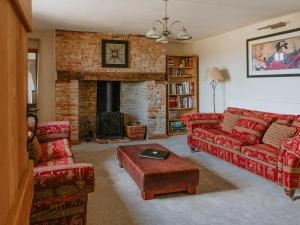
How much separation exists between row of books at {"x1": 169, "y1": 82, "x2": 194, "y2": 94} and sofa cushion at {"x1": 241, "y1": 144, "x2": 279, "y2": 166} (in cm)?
342

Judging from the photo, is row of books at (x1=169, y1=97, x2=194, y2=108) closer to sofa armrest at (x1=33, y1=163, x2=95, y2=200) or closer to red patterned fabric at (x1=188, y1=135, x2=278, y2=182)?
red patterned fabric at (x1=188, y1=135, x2=278, y2=182)

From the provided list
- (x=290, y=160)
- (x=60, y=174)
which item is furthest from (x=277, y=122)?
(x=60, y=174)

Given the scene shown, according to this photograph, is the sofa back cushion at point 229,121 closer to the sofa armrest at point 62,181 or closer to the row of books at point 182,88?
the row of books at point 182,88

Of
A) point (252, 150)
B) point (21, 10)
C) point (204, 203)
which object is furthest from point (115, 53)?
point (21, 10)

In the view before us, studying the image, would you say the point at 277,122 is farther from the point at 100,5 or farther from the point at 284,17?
the point at 100,5

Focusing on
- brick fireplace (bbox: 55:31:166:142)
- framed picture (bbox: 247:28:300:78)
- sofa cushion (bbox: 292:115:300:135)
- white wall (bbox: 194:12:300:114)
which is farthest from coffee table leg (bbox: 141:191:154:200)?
brick fireplace (bbox: 55:31:166:142)

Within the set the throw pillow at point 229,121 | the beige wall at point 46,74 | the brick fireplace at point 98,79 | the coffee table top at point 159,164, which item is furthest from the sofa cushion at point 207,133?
the beige wall at point 46,74

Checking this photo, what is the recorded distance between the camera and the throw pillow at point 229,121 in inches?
192

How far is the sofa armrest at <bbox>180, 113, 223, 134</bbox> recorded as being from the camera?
523 cm

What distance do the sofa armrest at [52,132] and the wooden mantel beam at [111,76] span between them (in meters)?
2.01

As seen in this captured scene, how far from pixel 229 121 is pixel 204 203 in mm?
2298

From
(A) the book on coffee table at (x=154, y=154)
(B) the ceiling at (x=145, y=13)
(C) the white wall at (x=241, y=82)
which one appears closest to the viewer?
(A) the book on coffee table at (x=154, y=154)

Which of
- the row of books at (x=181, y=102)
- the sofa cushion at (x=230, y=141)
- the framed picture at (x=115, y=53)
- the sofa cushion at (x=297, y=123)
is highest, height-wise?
the framed picture at (x=115, y=53)

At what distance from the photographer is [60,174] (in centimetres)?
198
